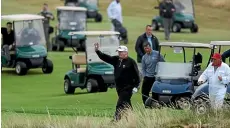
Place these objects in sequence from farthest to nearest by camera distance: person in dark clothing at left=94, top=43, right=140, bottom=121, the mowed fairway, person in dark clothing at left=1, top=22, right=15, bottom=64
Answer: person in dark clothing at left=1, top=22, right=15, bottom=64, the mowed fairway, person in dark clothing at left=94, top=43, right=140, bottom=121

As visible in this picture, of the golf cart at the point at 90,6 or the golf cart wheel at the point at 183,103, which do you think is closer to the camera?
the golf cart wheel at the point at 183,103

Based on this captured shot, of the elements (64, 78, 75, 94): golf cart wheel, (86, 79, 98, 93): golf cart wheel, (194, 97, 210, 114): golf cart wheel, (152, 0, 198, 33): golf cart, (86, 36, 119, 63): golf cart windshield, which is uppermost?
(194, 97, 210, 114): golf cart wheel

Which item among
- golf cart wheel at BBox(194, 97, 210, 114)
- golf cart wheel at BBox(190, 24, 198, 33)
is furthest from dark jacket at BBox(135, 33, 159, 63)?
golf cart wheel at BBox(190, 24, 198, 33)

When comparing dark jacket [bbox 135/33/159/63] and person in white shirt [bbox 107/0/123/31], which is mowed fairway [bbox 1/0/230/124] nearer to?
dark jacket [bbox 135/33/159/63]

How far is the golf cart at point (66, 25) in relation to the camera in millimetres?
34500

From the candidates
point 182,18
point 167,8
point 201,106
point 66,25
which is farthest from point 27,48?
point 182,18

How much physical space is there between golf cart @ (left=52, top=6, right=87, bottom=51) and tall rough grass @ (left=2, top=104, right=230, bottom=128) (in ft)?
62.4

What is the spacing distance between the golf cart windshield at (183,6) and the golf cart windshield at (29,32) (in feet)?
43.2

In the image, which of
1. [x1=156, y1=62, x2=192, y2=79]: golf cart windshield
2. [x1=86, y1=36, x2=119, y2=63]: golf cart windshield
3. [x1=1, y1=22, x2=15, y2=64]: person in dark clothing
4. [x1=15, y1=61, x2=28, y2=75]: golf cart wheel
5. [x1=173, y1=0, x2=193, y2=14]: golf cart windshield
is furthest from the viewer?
[x1=173, y1=0, x2=193, y2=14]: golf cart windshield

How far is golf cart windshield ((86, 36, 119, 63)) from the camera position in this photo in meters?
23.9

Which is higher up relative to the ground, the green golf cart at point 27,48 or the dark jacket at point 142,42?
the dark jacket at point 142,42

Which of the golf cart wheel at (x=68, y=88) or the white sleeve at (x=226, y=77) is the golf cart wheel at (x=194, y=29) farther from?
the white sleeve at (x=226, y=77)

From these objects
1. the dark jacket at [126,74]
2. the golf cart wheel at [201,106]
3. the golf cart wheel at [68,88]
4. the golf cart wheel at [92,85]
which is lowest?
the golf cart wheel at [68,88]

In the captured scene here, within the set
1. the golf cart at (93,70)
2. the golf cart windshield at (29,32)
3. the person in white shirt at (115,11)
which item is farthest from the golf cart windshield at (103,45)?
the person in white shirt at (115,11)
